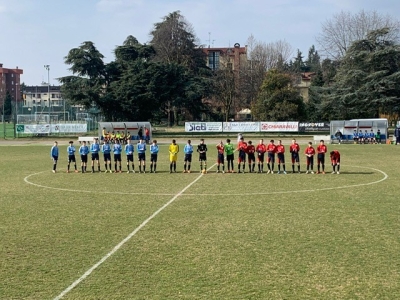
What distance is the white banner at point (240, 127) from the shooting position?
61.7 m

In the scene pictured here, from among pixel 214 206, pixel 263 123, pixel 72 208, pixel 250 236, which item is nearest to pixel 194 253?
pixel 250 236

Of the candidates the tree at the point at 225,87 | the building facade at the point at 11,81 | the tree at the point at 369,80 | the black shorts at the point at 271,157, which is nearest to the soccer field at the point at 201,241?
the black shorts at the point at 271,157

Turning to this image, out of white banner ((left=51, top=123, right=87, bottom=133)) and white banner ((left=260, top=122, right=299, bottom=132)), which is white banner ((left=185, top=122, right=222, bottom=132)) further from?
white banner ((left=51, top=123, right=87, bottom=133))

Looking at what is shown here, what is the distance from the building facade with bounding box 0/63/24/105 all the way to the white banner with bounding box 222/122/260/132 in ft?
373

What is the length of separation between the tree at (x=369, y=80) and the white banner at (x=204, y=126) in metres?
15.4

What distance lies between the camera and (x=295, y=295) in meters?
7.46

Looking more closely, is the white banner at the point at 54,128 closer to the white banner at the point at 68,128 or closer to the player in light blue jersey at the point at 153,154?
the white banner at the point at 68,128

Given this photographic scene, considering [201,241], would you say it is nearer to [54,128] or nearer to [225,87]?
[54,128]

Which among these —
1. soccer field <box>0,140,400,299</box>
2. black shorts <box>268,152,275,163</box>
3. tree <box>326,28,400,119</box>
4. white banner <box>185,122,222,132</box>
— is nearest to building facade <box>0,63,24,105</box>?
white banner <box>185,122,222,132</box>

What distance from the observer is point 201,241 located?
10.8m

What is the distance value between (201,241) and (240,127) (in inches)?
2057

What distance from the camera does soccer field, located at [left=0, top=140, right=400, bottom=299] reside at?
7.87m

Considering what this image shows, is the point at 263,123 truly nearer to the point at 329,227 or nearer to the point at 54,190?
the point at 54,190

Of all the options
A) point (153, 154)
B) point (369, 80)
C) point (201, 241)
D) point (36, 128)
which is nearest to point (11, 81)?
point (36, 128)
